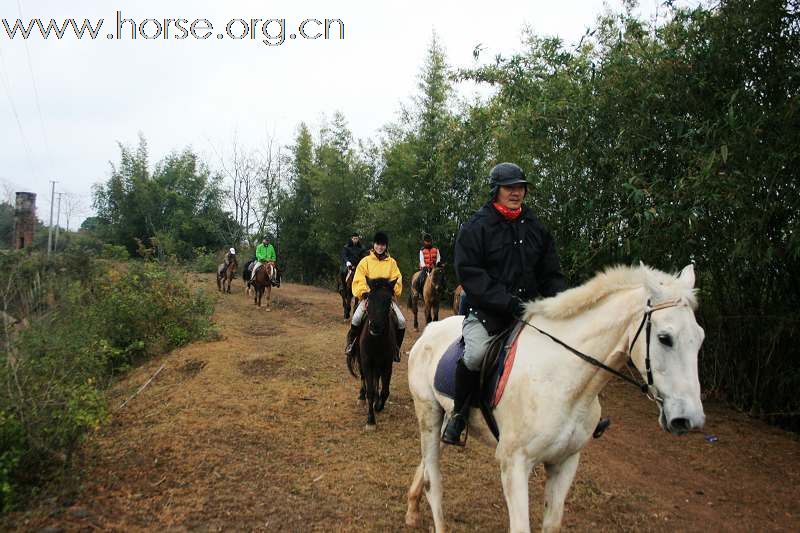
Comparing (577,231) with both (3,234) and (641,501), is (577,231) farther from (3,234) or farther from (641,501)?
(3,234)

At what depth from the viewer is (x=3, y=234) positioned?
75.7 feet

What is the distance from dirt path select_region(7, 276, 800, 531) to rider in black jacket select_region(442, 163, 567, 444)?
155 cm

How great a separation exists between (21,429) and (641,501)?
5219mm

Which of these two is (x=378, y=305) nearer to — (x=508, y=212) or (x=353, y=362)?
(x=353, y=362)

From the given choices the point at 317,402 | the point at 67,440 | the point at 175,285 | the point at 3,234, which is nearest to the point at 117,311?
the point at 175,285

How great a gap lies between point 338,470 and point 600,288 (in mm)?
3301

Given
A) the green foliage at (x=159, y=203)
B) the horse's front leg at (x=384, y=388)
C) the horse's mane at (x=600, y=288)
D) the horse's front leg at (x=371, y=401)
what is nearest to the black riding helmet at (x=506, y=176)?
the horse's mane at (x=600, y=288)

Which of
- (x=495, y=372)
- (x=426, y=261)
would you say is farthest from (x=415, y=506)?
(x=426, y=261)

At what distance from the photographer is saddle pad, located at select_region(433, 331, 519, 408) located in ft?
9.80

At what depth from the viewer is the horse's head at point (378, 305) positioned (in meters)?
6.08

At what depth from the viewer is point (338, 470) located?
4.98 metres

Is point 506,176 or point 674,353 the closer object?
point 674,353

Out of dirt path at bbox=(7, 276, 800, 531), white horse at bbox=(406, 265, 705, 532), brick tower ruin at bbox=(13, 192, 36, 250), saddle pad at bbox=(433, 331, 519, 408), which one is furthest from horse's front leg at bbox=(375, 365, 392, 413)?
brick tower ruin at bbox=(13, 192, 36, 250)

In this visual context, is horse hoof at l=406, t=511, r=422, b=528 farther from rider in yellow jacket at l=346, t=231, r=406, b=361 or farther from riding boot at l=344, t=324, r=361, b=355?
riding boot at l=344, t=324, r=361, b=355
